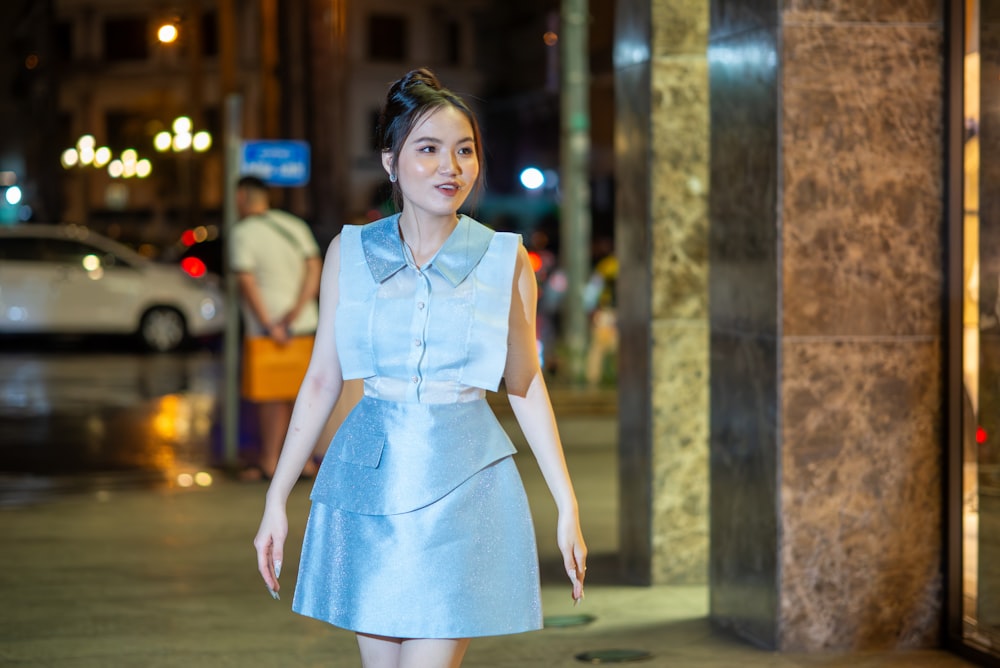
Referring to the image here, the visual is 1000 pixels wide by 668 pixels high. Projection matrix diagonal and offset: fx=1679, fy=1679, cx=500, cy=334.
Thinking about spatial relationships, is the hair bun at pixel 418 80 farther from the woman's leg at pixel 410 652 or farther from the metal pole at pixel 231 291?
the metal pole at pixel 231 291

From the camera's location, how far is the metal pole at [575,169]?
1906 centimetres

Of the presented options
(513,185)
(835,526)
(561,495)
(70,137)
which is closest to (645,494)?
(835,526)

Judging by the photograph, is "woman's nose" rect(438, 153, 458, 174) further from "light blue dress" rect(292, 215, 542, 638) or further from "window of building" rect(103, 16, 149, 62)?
"window of building" rect(103, 16, 149, 62)

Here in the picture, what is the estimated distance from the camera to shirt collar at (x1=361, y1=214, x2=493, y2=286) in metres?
3.85

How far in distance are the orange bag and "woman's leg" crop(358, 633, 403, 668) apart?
6.73 metres

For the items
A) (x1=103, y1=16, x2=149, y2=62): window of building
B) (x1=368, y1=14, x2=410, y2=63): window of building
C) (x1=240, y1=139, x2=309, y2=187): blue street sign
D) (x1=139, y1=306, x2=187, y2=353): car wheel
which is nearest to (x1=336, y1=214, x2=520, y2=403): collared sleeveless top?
(x1=240, y1=139, x2=309, y2=187): blue street sign

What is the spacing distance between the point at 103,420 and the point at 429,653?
1221 centimetres

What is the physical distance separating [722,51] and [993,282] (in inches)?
57.6

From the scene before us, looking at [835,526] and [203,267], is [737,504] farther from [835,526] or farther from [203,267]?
[203,267]

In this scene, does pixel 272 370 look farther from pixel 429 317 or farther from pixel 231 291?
pixel 429 317

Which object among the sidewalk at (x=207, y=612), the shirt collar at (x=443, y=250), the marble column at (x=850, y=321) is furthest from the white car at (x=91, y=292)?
the shirt collar at (x=443, y=250)

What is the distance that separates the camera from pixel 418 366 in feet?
12.4

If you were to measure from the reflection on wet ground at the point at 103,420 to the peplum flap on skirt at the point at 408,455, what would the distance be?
713cm

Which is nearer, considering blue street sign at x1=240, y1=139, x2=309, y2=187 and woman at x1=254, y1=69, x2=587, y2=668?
woman at x1=254, y1=69, x2=587, y2=668
